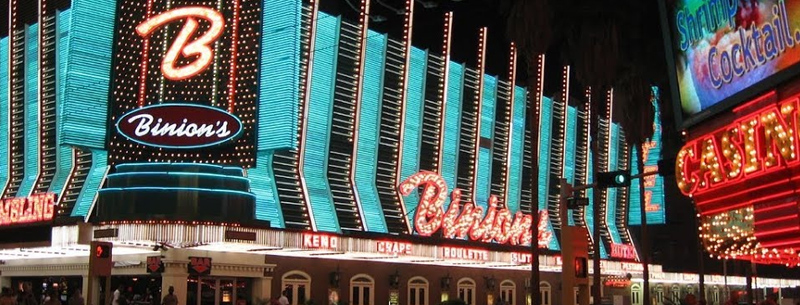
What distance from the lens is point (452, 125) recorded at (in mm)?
47156

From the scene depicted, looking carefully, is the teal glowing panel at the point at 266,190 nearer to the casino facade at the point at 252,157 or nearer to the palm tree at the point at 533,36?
the casino facade at the point at 252,157

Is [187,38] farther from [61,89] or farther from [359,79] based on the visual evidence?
[359,79]

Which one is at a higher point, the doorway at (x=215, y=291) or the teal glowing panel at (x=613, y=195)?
the teal glowing panel at (x=613, y=195)

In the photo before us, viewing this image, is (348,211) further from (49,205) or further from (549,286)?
(549,286)

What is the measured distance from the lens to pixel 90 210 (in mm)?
35031

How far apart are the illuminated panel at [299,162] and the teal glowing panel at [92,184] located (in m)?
6.52

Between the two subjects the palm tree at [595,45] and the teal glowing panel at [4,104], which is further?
the teal glowing panel at [4,104]

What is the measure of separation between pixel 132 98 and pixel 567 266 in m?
18.8

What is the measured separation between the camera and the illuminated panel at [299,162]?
37344 millimetres

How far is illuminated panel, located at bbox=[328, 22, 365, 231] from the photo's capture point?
132 ft

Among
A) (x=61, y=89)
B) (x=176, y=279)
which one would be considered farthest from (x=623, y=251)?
(x=61, y=89)

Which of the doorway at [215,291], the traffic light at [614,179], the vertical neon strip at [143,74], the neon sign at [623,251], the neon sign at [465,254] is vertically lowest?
the doorway at [215,291]

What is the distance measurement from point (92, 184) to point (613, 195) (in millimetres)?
36976

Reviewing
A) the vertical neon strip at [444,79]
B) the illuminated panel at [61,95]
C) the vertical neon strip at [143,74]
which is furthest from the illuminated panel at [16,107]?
the vertical neon strip at [444,79]
